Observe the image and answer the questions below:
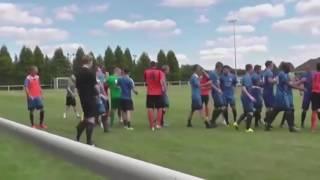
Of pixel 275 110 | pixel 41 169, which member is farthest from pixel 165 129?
pixel 41 169

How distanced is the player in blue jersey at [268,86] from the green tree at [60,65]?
103 m

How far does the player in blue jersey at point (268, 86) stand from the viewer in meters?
18.0

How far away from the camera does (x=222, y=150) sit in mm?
12750

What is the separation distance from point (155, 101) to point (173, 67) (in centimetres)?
10775

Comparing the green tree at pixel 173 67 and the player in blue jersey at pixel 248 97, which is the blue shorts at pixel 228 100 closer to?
the player in blue jersey at pixel 248 97

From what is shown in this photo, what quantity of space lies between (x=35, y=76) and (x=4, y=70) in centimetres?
10336

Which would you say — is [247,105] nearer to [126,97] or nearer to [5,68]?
[126,97]

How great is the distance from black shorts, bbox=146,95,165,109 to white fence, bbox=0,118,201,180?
34.0 feet

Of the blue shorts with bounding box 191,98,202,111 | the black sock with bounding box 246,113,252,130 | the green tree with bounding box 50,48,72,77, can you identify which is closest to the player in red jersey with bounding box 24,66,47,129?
the blue shorts with bounding box 191,98,202,111

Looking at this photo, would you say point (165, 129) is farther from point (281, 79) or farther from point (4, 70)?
point (4, 70)

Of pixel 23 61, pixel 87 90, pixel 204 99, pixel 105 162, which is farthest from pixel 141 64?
pixel 105 162

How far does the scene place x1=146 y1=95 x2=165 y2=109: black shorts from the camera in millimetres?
18484

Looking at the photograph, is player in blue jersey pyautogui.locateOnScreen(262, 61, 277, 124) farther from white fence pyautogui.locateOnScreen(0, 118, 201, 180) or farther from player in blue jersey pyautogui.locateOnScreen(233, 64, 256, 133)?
white fence pyautogui.locateOnScreen(0, 118, 201, 180)

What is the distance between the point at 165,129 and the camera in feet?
60.7
